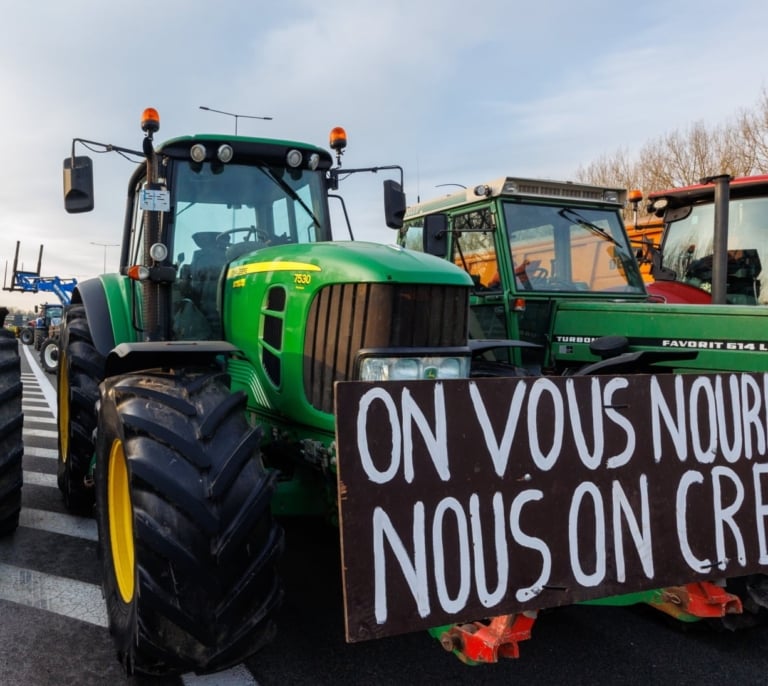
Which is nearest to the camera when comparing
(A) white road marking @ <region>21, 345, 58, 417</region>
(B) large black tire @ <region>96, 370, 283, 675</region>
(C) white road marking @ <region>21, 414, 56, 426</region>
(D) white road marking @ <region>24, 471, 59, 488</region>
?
(B) large black tire @ <region>96, 370, 283, 675</region>

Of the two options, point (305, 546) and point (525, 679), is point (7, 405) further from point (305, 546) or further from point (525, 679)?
point (525, 679)

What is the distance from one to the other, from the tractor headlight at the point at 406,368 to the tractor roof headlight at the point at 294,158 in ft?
5.28

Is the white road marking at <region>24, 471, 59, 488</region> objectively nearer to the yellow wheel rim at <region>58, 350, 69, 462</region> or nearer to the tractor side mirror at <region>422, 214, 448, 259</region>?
the yellow wheel rim at <region>58, 350, 69, 462</region>

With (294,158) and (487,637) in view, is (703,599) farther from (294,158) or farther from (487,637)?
(294,158)

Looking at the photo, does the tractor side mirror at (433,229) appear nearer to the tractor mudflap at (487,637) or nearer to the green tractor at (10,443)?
the green tractor at (10,443)

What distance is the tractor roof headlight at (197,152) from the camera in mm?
3514

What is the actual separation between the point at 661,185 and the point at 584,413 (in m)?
24.3

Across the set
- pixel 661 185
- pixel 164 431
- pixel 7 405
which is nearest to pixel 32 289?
pixel 661 185

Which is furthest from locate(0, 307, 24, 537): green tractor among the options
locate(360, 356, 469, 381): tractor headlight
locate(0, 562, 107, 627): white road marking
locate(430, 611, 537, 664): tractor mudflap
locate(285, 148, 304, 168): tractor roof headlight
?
locate(430, 611, 537, 664): tractor mudflap

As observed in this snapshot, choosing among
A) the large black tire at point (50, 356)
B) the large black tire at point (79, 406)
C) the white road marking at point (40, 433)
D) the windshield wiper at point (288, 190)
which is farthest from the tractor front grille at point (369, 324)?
the large black tire at point (50, 356)

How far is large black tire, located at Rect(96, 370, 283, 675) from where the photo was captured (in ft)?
6.86

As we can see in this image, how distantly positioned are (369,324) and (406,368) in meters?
0.23

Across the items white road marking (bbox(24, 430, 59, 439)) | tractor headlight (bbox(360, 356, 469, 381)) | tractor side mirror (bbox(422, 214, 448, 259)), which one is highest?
tractor side mirror (bbox(422, 214, 448, 259))

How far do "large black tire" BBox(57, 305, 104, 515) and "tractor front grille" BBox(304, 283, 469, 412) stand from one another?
1.76 metres
